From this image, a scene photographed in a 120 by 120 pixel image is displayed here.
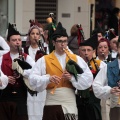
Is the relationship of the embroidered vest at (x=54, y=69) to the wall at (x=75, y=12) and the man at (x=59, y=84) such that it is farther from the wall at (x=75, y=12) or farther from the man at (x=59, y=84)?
the wall at (x=75, y=12)

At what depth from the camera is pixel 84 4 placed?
24.8 meters

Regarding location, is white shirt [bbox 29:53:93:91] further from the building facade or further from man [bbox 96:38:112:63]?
the building facade

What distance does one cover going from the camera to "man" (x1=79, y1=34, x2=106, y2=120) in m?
11.2

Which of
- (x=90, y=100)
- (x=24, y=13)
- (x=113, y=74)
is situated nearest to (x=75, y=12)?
(x=24, y=13)

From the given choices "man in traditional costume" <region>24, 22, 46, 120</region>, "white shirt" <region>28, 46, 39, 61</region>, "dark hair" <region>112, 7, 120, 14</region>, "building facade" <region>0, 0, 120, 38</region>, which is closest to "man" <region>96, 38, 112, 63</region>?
"man in traditional costume" <region>24, 22, 46, 120</region>

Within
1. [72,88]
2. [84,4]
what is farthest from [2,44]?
[84,4]

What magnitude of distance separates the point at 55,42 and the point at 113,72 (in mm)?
1112

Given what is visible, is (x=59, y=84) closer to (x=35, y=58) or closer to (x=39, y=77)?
(x=39, y=77)

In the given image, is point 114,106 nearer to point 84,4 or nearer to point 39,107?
point 39,107

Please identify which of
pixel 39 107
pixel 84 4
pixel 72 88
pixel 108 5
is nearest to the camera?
pixel 72 88

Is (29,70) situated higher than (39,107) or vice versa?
(29,70)

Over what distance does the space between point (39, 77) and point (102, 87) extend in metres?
0.95

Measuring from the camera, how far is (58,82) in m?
9.36

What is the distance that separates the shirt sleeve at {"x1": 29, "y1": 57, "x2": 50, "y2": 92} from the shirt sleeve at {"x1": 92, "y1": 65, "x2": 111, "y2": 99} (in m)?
0.70
